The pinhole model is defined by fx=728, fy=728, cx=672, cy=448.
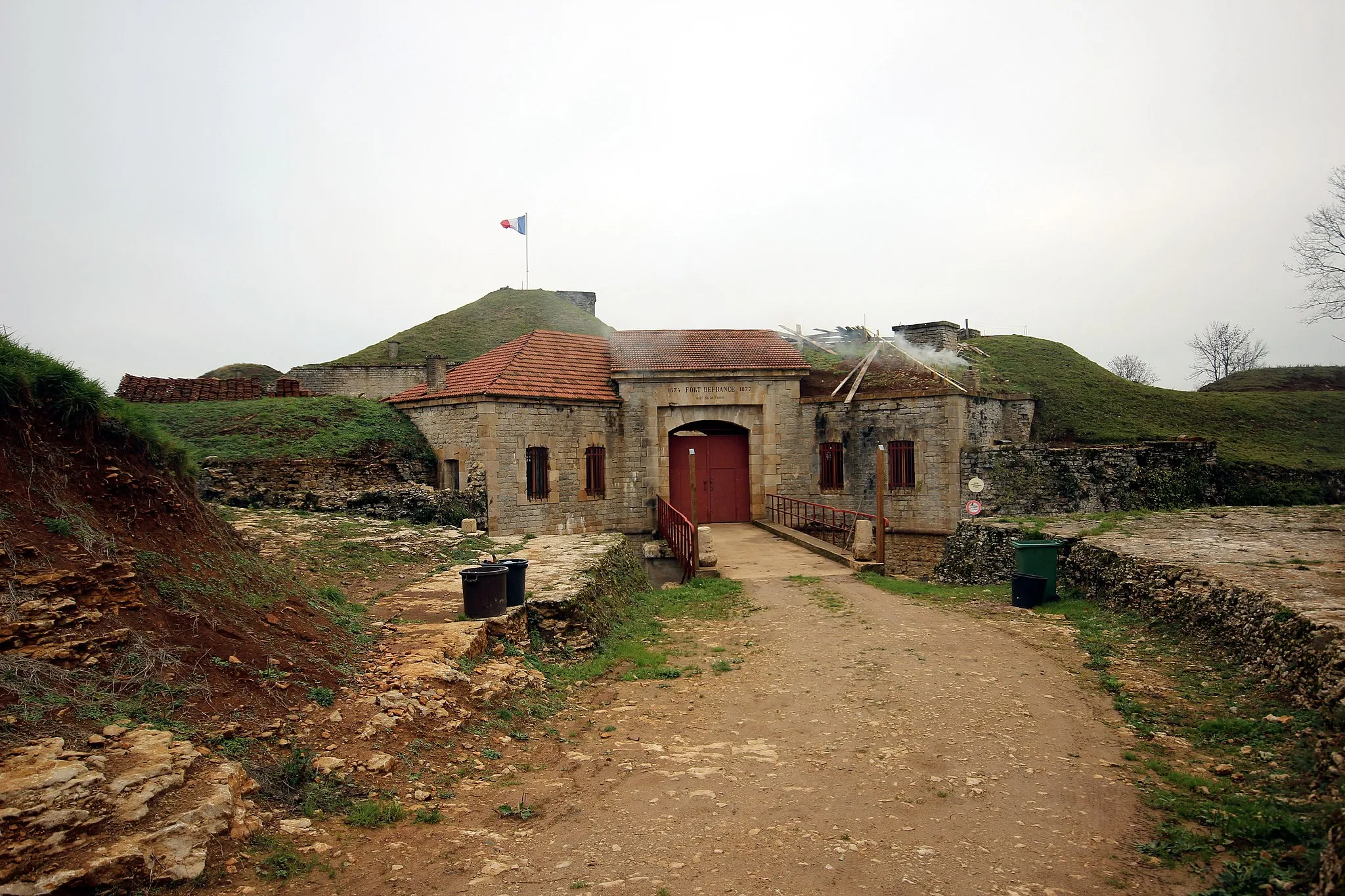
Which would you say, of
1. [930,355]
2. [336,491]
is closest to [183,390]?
[336,491]

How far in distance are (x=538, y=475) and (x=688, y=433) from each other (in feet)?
18.9

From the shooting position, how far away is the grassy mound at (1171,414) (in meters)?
23.3

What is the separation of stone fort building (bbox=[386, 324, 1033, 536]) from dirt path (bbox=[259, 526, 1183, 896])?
11629 mm

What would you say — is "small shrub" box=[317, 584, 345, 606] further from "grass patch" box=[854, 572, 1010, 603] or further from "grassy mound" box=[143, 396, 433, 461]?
"grass patch" box=[854, 572, 1010, 603]

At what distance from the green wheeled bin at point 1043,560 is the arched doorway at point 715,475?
10475 mm

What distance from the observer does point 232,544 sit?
826cm

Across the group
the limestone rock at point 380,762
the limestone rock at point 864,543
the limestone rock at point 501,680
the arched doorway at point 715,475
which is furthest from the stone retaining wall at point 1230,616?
the arched doorway at point 715,475

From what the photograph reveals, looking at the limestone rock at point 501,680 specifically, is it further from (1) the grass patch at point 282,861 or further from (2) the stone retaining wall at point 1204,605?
(2) the stone retaining wall at point 1204,605

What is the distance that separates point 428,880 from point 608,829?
1.27 meters

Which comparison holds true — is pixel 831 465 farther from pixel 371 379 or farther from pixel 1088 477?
pixel 371 379

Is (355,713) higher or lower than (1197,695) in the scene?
higher

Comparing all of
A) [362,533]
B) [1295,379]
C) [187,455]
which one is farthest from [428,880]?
[1295,379]

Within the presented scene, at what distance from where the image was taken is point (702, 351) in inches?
901

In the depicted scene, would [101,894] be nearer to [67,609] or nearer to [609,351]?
[67,609]
